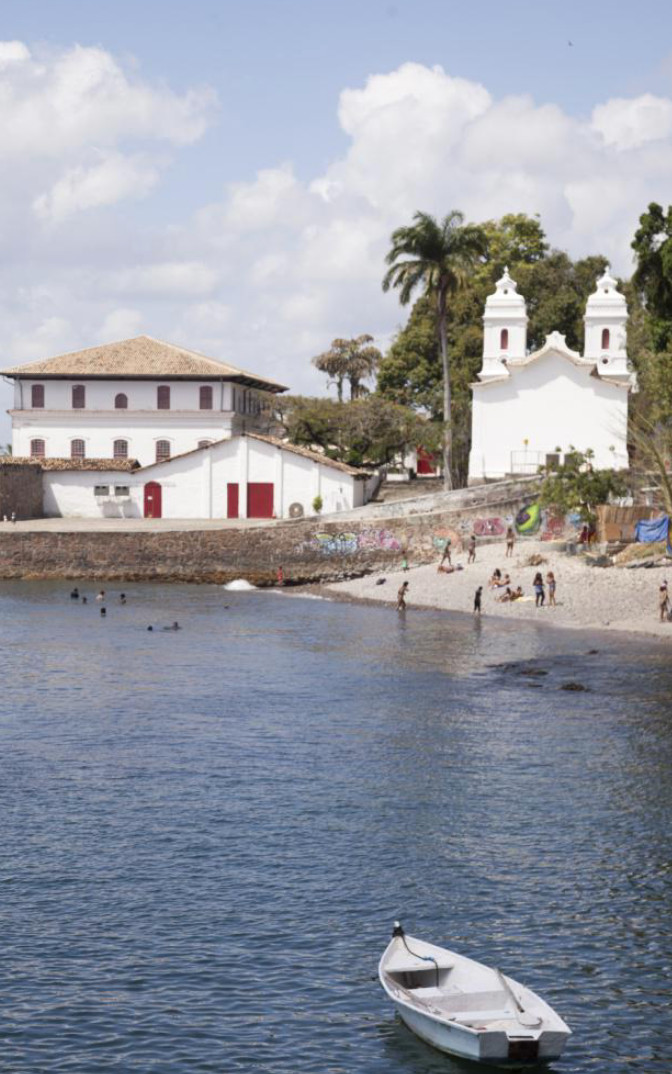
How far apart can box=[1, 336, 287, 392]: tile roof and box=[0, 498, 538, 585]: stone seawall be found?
1771 cm

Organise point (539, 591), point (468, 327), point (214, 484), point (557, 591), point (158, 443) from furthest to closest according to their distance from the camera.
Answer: point (468, 327) → point (158, 443) → point (214, 484) → point (557, 591) → point (539, 591)

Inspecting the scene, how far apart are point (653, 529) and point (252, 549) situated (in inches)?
935

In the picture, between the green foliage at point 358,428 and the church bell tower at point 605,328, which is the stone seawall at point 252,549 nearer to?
the green foliage at point 358,428

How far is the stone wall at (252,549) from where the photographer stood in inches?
3145

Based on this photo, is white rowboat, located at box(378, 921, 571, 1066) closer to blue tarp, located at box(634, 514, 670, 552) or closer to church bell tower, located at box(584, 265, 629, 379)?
blue tarp, located at box(634, 514, 670, 552)

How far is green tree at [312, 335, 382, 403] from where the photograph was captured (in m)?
105

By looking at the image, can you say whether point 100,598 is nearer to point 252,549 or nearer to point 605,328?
point 252,549

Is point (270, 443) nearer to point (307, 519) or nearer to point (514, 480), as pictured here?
point (307, 519)

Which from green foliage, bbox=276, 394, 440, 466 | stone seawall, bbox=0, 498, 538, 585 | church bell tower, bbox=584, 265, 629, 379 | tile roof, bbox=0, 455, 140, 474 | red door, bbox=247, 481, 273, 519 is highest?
church bell tower, bbox=584, 265, 629, 379

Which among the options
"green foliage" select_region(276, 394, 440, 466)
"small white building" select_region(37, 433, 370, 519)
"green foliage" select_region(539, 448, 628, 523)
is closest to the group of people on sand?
"small white building" select_region(37, 433, 370, 519)

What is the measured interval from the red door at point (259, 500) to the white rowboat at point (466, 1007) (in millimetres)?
69165

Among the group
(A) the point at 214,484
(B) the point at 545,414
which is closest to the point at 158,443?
(A) the point at 214,484

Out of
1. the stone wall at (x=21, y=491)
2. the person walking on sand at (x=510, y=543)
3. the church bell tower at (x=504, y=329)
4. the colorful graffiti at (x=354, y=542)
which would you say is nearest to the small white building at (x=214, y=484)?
the stone wall at (x=21, y=491)

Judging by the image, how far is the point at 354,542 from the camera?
81062 millimetres
